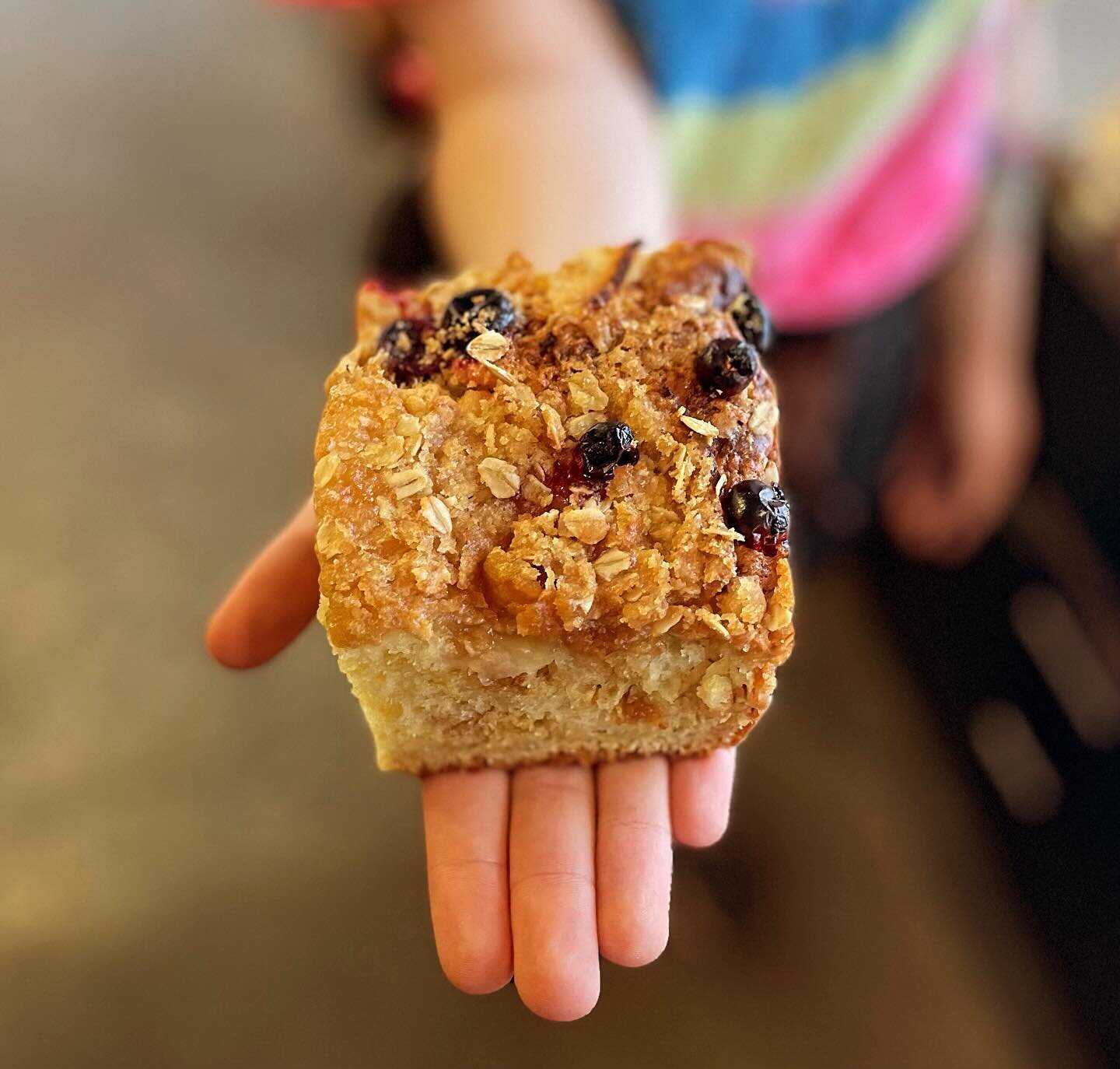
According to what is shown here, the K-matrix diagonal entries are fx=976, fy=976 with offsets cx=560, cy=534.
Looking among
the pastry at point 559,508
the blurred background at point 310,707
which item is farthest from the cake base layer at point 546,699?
the blurred background at point 310,707

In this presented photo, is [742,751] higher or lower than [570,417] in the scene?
lower

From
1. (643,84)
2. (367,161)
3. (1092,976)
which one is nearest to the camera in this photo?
(643,84)

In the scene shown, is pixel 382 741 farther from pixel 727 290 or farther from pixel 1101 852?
pixel 1101 852

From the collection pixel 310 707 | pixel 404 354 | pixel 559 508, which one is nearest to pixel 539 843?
pixel 559 508

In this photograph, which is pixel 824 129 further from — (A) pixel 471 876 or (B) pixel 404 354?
(A) pixel 471 876

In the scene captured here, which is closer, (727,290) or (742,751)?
(727,290)

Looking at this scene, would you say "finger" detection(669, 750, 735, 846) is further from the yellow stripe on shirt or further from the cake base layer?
the yellow stripe on shirt

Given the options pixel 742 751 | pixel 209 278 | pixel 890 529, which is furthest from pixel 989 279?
pixel 209 278

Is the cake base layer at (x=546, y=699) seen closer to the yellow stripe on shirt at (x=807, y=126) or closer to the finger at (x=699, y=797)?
the finger at (x=699, y=797)
